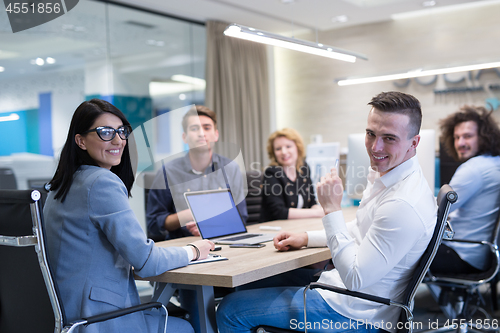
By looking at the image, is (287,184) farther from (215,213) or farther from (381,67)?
(381,67)

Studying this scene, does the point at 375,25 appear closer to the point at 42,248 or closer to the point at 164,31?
the point at 164,31

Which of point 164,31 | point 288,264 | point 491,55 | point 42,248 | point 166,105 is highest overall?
point 164,31

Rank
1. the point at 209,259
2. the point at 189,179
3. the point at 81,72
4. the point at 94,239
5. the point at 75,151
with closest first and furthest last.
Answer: the point at 94,239 < the point at 75,151 < the point at 209,259 < the point at 189,179 < the point at 81,72

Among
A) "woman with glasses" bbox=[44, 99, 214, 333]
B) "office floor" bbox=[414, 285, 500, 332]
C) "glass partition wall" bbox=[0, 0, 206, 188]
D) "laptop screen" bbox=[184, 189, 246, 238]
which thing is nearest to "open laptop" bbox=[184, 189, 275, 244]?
"laptop screen" bbox=[184, 189, 246, 238]

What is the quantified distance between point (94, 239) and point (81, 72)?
4.07 metres

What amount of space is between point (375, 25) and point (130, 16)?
3.35 metres

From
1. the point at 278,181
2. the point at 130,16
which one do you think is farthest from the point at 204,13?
the point at 278,181

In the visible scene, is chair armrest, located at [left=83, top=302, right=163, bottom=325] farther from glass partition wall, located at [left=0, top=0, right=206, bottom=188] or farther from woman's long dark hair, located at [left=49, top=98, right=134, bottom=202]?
glass partition wall, located at [left=0, top=0, right=206, bottom=188]

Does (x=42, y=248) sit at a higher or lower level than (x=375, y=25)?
lower

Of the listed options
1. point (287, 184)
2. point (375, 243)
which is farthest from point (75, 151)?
point (287, 184)

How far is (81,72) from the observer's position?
17.4 feet

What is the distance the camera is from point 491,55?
600 centimetres

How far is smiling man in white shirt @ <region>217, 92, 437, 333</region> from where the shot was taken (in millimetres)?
1609

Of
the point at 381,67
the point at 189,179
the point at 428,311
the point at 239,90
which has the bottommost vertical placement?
the point at 428,311
